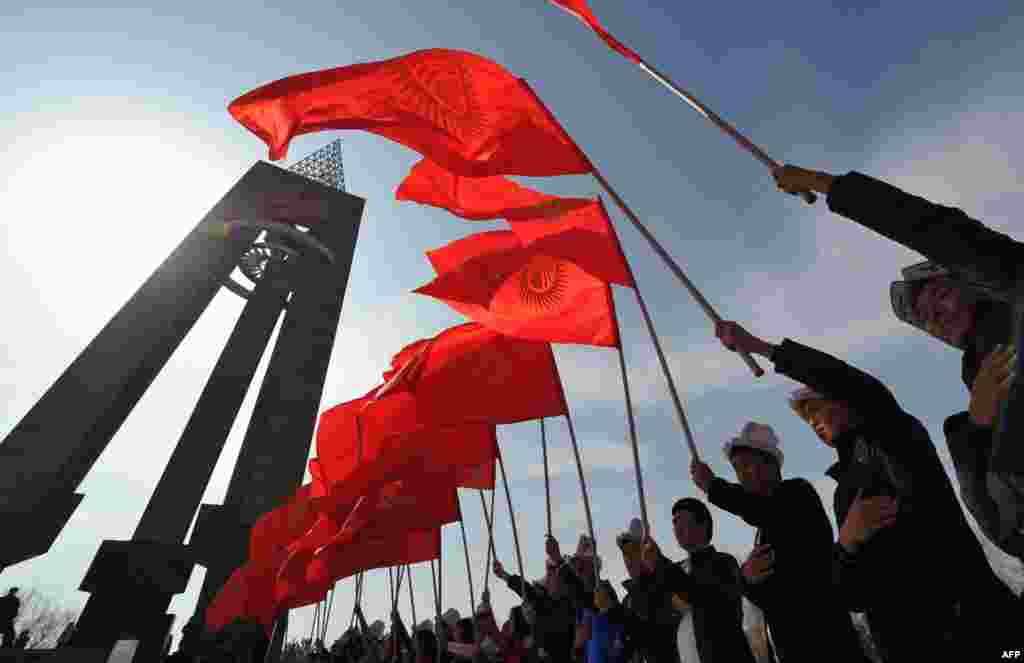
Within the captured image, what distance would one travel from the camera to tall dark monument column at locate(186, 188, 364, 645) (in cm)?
1627

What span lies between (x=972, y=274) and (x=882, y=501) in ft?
2.79

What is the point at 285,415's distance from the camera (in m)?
18.8

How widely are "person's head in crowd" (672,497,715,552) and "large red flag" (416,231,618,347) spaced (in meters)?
1.95

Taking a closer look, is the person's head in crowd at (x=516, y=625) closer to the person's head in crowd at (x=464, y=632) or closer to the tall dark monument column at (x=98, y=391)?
the person's head in crowd at (x=464, y=632)

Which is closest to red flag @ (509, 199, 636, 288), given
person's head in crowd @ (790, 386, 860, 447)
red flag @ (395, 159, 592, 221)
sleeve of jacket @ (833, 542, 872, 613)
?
red flag @ (395, 159, 592, 221)

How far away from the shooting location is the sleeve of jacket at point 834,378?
1771 millimetres

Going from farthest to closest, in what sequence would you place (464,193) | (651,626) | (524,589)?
(524,589) < (464,193) < (651,626)

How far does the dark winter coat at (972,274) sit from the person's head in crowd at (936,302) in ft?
0.09

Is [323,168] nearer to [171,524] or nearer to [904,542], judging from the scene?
[171,524]

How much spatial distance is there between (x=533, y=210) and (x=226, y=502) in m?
16.3

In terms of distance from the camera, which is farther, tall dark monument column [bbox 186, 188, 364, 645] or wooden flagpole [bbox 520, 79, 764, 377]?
tall dark monument column [bbox 186, 188, 364, 645]

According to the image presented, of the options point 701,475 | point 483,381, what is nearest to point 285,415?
point 483,381

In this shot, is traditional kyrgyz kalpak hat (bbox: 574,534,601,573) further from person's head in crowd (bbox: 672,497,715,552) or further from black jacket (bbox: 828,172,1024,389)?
black jacket (bbox: 828,172,1024,389)

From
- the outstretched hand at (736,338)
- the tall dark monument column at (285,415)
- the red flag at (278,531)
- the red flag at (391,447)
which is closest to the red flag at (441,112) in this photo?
the outstretched hand at (736,338)
